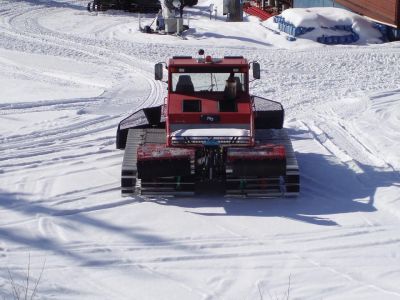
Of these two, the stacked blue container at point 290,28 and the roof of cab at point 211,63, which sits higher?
the roof of cab at point 211,63

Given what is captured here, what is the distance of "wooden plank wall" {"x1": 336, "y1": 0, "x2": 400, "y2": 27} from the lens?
26520mm

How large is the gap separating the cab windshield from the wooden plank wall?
52.0ft

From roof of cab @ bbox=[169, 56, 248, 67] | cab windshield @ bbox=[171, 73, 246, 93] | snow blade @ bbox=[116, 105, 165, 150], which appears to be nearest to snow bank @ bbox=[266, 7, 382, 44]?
snow blade @ bbox=[116, 105, 165, 150]

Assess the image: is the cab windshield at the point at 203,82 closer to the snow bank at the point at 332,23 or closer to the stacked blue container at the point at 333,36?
the stacked blue container at the point at 333,36

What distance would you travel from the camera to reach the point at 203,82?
12133 millimetres

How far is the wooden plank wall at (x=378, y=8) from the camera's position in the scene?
1044 inches

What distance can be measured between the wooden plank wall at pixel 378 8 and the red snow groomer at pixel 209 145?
51.5ft

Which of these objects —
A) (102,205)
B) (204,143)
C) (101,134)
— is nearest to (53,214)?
(102,205)

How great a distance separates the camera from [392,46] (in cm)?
2475

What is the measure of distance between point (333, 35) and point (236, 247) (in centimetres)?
1783

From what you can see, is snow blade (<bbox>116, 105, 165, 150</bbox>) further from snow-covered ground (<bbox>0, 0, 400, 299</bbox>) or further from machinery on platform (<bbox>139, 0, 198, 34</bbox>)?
machinery on platform (<bbox>139, 0, 198, 34</bbox>)

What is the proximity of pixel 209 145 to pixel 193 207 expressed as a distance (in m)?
1.03

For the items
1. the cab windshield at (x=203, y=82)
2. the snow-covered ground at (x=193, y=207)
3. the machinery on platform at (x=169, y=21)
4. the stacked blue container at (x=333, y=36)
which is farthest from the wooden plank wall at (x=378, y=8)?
the cab windshield at (x=203, y=82)

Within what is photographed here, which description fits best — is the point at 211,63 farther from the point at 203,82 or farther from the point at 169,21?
the point at 169,21
